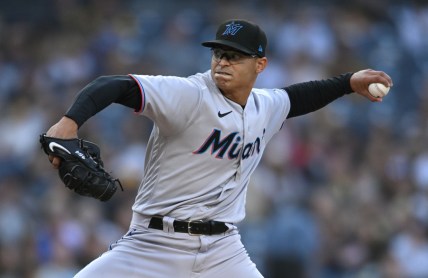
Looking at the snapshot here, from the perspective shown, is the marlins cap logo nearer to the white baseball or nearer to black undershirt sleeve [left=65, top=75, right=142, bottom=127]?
black undershirt sleeve [left=65, top=75, right=142, bottom=127]

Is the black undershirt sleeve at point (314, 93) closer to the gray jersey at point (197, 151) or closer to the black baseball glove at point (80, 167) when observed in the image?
the gray jersey at point (197, 151)

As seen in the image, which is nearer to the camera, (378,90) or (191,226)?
(191,226)

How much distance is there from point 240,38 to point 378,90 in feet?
2.83

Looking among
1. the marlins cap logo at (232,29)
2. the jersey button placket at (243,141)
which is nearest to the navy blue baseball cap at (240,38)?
the marlins cap logo at (232,29)

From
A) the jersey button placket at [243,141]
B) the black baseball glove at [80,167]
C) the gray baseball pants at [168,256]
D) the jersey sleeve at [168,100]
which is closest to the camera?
the black baseball glove at [80,167]

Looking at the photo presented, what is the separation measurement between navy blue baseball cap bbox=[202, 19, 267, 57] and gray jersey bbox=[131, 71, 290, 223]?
212mm

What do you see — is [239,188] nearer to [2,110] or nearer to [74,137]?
[74,137]

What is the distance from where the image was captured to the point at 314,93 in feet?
16.0

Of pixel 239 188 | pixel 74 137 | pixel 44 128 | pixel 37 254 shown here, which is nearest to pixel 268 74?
pixel 44 128

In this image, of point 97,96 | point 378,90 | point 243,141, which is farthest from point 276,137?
point 97,96

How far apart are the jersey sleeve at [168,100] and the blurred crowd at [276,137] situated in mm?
4145

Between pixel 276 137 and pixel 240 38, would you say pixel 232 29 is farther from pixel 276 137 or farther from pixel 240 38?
pixel 276 137

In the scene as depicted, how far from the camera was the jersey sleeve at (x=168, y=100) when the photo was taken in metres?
3.96

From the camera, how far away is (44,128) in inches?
365
